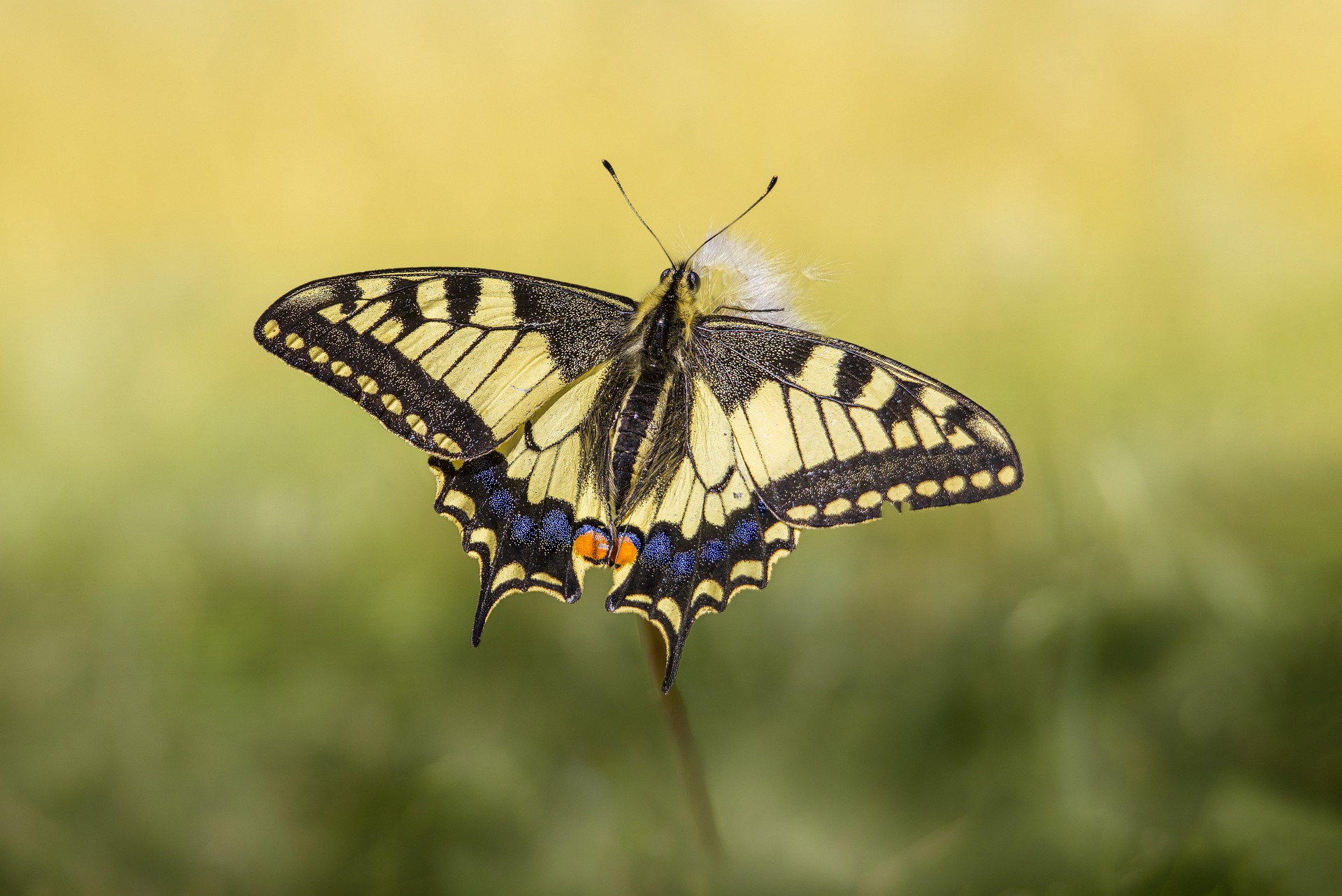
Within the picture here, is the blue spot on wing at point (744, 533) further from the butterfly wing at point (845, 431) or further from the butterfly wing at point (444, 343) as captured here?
the butterfly wing at point (444, 343)

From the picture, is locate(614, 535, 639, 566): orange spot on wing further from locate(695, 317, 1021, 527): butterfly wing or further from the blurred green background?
the blurred green background

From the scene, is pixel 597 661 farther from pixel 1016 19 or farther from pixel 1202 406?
pixel 1016 19

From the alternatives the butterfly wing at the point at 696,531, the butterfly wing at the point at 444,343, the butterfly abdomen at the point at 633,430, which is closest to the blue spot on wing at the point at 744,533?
the butterfly wing at the point at 696,531

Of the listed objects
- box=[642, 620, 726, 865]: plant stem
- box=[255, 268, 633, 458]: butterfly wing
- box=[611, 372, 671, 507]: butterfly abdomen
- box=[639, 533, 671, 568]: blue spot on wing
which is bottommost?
box=[642, 620, 726, 865]: plant stem

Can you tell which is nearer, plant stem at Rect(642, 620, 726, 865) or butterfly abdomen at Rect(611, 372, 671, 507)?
plant stem at Rect(642, 620, 726, 865)

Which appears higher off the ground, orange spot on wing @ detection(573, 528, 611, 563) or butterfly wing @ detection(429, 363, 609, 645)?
butterfly wing @ detection(429, 363, 609, 645)

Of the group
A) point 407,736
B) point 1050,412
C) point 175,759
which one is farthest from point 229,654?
point 1050,412

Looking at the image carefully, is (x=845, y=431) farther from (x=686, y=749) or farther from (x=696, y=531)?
(x=686, y=749)

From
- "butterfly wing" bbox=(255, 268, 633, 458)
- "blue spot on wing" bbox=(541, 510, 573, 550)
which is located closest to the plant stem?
"blue spot on wing" bbox=(541, 510, 573, 550)

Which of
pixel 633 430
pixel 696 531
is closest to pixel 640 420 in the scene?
pixel 633 430
